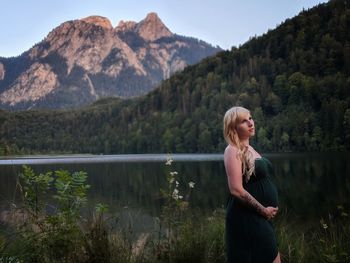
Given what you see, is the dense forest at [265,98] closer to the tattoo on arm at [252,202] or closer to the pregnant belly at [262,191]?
the pregnant belly at [262,191]

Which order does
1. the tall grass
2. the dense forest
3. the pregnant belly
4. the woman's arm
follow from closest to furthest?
1. the woman's arm
2. the pregnant belly
3. the tall grass
4. the dense forest

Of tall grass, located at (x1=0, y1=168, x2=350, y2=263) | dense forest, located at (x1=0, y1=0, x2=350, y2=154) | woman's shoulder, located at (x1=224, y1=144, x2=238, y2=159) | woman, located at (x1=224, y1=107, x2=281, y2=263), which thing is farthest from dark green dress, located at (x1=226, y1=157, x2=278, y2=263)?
dense forest, located at (x1=0, y1=0, x2=350, y2=154)

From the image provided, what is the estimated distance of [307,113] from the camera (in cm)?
11388

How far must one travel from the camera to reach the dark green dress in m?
4.88

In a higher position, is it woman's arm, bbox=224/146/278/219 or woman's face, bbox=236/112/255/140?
woman's face, bbox=236/112/255/140

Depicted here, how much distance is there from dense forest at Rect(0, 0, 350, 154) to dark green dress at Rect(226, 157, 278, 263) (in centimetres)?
9520

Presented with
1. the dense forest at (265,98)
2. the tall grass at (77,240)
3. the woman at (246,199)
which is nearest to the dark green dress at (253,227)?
the woman at (246,199)

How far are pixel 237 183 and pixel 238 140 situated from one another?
49 centimetres

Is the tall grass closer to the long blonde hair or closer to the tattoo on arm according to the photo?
the tattoo on arm

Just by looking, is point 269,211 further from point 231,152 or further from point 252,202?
point 231,152

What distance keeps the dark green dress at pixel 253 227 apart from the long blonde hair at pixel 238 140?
0.28 feet

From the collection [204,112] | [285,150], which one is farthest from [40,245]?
[204,112]

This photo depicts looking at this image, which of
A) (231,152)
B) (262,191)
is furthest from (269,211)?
(231,152)

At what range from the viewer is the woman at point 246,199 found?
15.9ft
